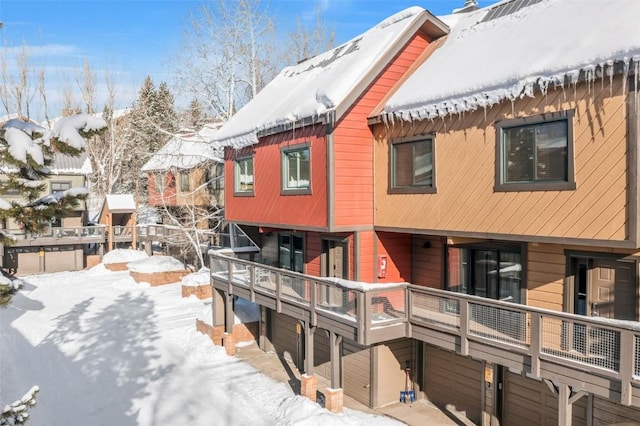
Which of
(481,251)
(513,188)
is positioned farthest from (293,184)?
(513,188)

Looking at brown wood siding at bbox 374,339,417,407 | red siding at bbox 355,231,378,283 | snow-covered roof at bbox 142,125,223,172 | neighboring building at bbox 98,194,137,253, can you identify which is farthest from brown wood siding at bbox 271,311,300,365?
neighboring building at bbox 98,194,137,253

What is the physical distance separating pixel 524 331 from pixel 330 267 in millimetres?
6413

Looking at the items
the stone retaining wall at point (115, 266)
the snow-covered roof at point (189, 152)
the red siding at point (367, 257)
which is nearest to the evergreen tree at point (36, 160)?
the red siding at point (367, 257)

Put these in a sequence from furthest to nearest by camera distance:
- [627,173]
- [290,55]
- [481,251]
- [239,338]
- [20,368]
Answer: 1. [290,55]
2. [239,338]
3. [20,368]
4. [481,251]
5. [627,173]

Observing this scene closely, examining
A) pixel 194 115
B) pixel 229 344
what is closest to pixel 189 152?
pixel 194 115

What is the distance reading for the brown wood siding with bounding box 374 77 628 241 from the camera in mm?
7879

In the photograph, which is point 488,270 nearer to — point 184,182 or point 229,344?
point 229,344

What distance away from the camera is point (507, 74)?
9.34 metres

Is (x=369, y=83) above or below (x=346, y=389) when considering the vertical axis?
above

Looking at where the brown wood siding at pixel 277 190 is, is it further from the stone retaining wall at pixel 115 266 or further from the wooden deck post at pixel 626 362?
the stone retaining wall at pixel 115 266

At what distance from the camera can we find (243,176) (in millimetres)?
16875

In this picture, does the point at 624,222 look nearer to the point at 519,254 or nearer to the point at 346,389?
the point at 519,254

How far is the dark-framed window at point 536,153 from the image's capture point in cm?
854

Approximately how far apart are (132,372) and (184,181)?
17.4m
